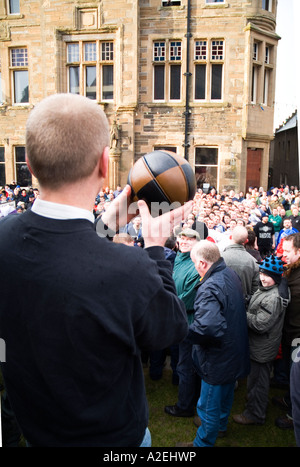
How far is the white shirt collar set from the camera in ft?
4.02

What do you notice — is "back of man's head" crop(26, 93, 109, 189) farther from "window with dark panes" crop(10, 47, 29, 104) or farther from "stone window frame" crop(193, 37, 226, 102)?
"window with dark panes" crop(10, 47, 29, 104)

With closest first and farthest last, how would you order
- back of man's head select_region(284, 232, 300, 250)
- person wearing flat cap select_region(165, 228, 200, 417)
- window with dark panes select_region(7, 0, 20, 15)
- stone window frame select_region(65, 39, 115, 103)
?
person wearing flat cap select_region(165, 228, 200, 417), back of man's head select_region(284, 232, 300, 250), stone window frame select_region(65, 39, 115, 103), window with dark panes select_region(7, 0, 20, 15)

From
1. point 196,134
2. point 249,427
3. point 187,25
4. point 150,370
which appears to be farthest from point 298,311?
point 187,25

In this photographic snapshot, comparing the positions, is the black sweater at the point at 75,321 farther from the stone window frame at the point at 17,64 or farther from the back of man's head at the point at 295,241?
the stone window frame at the point at 17,64

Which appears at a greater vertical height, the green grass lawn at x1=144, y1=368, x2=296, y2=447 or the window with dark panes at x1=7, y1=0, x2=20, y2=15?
the window with dark panes at x1=7, y1=0, x2=20, y2=15

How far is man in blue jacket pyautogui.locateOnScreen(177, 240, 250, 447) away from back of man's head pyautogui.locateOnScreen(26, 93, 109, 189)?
2434mm

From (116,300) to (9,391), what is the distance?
2.01 feet

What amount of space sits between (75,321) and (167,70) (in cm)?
1809

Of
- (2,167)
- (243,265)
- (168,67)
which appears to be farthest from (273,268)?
(2,167)

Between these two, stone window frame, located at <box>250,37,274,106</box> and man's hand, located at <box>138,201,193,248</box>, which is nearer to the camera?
man's hand, located at <box>138,201,193,248</box>

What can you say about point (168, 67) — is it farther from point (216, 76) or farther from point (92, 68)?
point (92, 68)

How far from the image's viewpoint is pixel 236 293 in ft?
11.8

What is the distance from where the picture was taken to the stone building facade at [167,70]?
54.2 ft

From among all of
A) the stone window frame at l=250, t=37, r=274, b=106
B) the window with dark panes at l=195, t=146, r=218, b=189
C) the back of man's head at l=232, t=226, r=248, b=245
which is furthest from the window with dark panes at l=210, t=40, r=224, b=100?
the back of man's head at l=232, t=226, r=248, b=245
